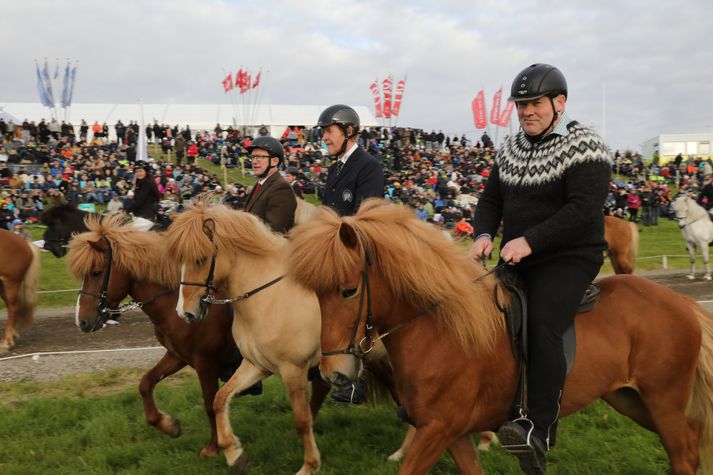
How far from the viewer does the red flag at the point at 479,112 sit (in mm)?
46031

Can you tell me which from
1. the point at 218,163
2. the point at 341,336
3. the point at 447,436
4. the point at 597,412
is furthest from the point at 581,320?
the point at 218,163

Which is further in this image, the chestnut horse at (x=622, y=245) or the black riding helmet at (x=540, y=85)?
the chestnut horse at (x=622, y=245)

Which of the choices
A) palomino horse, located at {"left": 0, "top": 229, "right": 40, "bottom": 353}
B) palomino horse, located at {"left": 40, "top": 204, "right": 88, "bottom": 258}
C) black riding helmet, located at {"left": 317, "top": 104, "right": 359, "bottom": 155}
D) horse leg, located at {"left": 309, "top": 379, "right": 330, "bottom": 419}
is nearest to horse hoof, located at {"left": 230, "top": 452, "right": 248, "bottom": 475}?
horse leg, located at {"left": 309, "top": 379, "right": 330, "bottom": 419}

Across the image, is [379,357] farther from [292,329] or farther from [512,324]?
[512,324]

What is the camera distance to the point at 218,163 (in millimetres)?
34625

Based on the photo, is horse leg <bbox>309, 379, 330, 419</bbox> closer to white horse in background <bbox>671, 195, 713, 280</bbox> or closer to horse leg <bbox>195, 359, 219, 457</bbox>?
horse leg <bbox>195, 359, 219, 457</bbox>

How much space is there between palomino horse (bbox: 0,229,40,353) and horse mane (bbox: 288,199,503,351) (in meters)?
8.10

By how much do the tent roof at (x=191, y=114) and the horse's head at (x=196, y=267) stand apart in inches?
1572

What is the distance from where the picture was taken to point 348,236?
3309 millimetres

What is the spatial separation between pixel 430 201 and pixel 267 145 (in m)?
19.6

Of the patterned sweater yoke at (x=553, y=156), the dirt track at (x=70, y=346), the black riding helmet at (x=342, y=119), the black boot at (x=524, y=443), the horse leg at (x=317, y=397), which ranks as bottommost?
the dirt track at (x=70, y=346)

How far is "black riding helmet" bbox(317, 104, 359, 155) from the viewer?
17.7 ft

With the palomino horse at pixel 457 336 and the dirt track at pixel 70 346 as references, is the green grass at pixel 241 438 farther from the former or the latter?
the palomino horse at pixel 457 336

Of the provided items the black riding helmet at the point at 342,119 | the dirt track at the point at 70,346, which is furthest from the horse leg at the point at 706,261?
the black riding helmet at the point at 342,119
